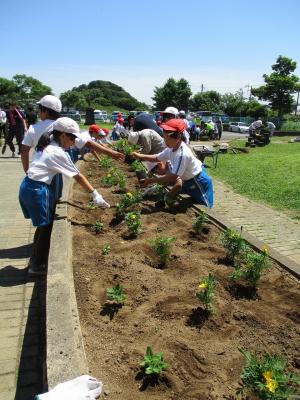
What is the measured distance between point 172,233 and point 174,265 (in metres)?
0.83

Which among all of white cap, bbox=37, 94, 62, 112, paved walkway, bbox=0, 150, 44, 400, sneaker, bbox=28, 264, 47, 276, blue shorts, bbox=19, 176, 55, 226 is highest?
white cap, bbox=37, 94, 62, 112

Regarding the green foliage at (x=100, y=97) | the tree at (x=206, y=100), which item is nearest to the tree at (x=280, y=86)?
the tree at (x=206, y=100)

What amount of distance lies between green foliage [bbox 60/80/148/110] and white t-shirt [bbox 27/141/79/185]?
75716mm

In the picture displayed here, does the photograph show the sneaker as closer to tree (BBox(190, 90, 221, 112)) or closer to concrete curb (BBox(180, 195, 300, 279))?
concrete curb (BBox(180, 195, 300, 279))

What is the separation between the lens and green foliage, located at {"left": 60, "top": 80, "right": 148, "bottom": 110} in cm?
7694

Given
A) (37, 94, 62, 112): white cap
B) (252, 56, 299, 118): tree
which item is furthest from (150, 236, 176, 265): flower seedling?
(252, 56, 299, 118): tree

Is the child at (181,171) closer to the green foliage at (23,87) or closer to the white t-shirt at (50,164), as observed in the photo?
Answer: the white t-shirt at (50,164)

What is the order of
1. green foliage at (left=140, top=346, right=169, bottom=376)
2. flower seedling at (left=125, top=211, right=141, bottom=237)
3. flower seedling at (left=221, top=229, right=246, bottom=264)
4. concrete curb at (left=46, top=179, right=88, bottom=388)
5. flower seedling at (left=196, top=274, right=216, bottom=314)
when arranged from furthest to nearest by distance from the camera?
flower seedling at (left=125, top=211, right=141, bottom=237) < flower seedling at (left=221, top=229, right=246, bottom=264) < flower seedling at (left=196, top=274, right=216, bottom=314) < green foliage at (left=140, top=346, right=169, bottom=376) < concrete curb at (left=46, top=179, right=88, bottom=388)

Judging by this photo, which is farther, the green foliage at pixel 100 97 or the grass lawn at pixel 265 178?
the green foliage at pixel 100 97

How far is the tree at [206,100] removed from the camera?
6942 centimetres

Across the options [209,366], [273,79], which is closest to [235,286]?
[209,366]

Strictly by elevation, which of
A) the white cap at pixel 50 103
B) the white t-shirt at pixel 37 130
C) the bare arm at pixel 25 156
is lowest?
the bare arm at pixel 25 156

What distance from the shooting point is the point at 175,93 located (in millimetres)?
72625

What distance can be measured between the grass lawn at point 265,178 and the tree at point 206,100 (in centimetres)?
5564
